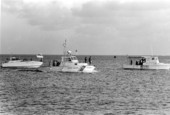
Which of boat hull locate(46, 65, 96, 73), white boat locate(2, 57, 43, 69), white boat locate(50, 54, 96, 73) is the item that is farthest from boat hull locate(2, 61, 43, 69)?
white boat locate(50, 54, 96, 73)

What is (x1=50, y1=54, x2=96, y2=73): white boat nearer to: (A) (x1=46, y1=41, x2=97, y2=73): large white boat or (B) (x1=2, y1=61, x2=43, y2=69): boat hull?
(A) (x1=46, y1=41, x2=97, y2=73): large white boat

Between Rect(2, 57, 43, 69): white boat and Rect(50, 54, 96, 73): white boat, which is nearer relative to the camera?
Rect(50, 54, 96, 73): white boat

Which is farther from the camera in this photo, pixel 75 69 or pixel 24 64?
pixel 24 64

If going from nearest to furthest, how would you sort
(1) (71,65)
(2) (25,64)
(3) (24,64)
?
(1) (71,65) < (2) (25,64) < (3) (24,64)

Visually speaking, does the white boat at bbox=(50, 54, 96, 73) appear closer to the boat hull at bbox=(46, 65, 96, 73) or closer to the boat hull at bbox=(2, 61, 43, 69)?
the boat hull at bbox=(46, 65, 96, 73)

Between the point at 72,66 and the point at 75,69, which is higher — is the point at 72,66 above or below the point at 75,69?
above

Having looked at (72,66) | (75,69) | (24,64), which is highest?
(72,66)

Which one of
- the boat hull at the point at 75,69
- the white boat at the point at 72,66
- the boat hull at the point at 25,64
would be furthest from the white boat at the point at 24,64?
the white boat at the point at 72,66

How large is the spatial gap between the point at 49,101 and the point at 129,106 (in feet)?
23.0

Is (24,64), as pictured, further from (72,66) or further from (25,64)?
(72,66)

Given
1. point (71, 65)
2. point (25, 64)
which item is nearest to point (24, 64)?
point (25, 64)

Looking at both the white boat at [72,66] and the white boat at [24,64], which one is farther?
the white boat at [24,64]

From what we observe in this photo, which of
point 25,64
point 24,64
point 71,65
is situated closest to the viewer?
point 71,65

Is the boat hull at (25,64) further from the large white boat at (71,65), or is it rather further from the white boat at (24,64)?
the large white boat at (71,65)
